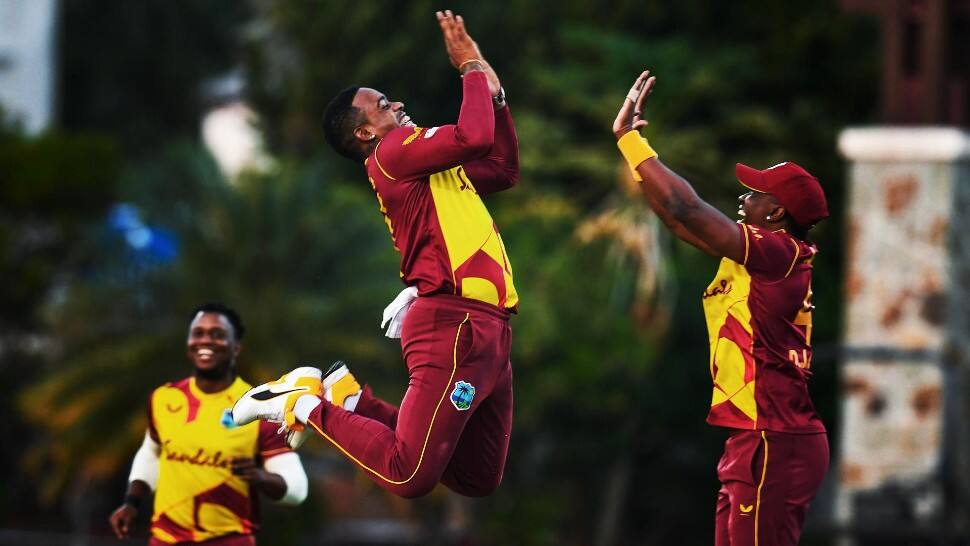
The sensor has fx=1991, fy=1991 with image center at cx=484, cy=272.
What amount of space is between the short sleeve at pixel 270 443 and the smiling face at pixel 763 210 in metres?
2.67

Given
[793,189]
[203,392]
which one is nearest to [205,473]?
[203,392]

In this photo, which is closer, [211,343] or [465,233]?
[465,233]

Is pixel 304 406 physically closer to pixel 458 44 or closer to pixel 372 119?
pixel 372 119

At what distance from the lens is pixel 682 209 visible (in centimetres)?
770

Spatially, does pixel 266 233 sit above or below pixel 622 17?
below

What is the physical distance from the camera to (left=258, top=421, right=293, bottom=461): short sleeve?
9461 millimetres

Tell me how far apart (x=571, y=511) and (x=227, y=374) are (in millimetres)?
14959

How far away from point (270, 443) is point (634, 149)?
2.64m

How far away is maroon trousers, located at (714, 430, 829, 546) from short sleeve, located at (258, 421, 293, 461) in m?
2.39

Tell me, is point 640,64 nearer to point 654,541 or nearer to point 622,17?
point 622,17

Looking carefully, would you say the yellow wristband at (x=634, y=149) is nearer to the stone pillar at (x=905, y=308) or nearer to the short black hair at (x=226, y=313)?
the short black hair at (x=226, y=313)

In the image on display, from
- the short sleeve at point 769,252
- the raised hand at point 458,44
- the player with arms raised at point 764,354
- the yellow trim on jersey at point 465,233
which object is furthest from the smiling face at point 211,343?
the short sleeve at point 769,252

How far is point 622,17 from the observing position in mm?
25438

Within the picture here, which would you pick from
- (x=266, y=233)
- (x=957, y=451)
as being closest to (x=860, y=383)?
(x=957, y=451)
